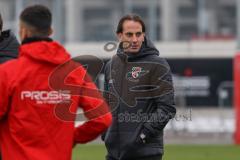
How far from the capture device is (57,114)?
484 cm

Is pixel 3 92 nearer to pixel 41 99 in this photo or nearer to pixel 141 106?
pixel 41 99

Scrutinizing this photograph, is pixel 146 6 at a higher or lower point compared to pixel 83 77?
lower

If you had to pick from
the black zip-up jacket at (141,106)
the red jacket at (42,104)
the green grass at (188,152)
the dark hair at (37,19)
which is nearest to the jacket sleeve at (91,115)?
the red jacket at (42,104)

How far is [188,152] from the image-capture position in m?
16.9

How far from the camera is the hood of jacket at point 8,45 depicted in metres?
5.86

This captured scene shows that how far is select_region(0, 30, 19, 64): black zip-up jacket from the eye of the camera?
5.83 m

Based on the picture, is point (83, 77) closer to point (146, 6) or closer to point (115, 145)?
point (115, 145)

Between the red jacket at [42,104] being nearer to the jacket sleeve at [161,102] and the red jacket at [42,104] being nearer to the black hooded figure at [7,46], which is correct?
the black hooded figure at [7,46]

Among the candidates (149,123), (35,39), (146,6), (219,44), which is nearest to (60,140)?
(35,39)

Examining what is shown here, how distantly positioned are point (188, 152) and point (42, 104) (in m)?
12.4

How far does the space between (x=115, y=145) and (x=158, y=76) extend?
2.12ft

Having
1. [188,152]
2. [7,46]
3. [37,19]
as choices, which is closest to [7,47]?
[7,46]

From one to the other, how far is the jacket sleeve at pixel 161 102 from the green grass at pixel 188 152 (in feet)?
27.8

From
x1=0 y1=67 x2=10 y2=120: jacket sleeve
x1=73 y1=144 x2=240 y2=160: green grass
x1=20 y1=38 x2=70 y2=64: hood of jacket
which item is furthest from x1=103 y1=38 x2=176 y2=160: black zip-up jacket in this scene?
x1=73 y1=144 x2=240 y2=160: green grass
